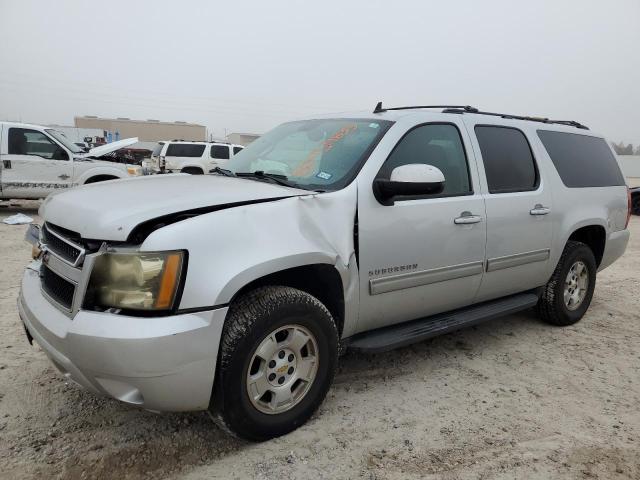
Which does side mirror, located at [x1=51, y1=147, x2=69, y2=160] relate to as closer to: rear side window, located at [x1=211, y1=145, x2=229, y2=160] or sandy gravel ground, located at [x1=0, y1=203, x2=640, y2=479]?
sandy gravel ground, located at [x1=0, y1=203, x2=640, y2=479]

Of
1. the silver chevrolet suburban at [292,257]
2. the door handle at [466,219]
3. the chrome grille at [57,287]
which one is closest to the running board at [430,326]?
the silver chevrolet suburban at [292,257]

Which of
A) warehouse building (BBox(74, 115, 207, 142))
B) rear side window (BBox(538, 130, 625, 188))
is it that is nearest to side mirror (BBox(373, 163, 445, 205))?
rear side window (BBox(538, 130, 625, 188))

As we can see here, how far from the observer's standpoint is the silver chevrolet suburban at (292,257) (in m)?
2.10

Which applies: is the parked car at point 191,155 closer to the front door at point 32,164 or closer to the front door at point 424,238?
the front door at point 32,164

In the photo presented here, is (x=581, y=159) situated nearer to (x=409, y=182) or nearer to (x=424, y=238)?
(x=424, y=238)

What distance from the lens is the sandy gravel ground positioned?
2367 mm

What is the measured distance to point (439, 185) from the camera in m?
2.80

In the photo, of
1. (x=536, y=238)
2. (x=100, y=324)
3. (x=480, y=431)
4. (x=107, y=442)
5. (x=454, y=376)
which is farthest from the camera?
(x=536, y=238)

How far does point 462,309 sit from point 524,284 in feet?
2.37

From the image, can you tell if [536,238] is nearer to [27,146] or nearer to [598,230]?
[598,230]

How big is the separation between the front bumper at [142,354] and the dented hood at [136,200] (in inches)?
15.5

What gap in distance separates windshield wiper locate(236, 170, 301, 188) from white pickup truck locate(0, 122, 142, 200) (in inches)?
323

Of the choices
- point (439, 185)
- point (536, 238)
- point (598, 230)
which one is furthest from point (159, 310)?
point (598, 230)

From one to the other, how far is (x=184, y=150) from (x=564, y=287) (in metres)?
16.2
